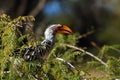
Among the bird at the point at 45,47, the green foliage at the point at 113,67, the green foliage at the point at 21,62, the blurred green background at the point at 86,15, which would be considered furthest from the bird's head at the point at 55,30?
the blurred green background at the point at 86,15

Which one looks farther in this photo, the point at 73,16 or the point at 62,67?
the point at 73,16

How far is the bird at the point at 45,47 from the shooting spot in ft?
11.4

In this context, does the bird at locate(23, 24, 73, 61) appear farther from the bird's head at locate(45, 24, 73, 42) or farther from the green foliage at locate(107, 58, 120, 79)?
the green foliage at locate(107, 58, 120, 79)

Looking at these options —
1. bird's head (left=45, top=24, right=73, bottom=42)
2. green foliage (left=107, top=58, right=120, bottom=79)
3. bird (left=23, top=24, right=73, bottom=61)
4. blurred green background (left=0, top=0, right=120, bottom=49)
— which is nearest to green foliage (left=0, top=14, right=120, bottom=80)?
bird (left=23, top=24, right=73, bottom=61)

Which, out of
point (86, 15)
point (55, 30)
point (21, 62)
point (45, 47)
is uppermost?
point (86, 15)

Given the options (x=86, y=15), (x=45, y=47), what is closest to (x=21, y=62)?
(x=45, y=47)

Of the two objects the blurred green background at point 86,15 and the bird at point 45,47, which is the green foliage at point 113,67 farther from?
the blurred green background at point 86,15

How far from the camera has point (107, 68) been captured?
395 cm

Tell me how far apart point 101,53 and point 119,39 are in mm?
15604

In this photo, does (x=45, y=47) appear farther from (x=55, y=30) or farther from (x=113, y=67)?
(x=55, y=30)

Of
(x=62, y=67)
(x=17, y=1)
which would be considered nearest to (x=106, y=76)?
(x=62, y=67)

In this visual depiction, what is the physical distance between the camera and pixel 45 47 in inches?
152

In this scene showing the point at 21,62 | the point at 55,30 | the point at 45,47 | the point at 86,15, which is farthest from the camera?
the point at 86,15

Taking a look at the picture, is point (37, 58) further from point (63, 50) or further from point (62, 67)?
point (63, 50)
